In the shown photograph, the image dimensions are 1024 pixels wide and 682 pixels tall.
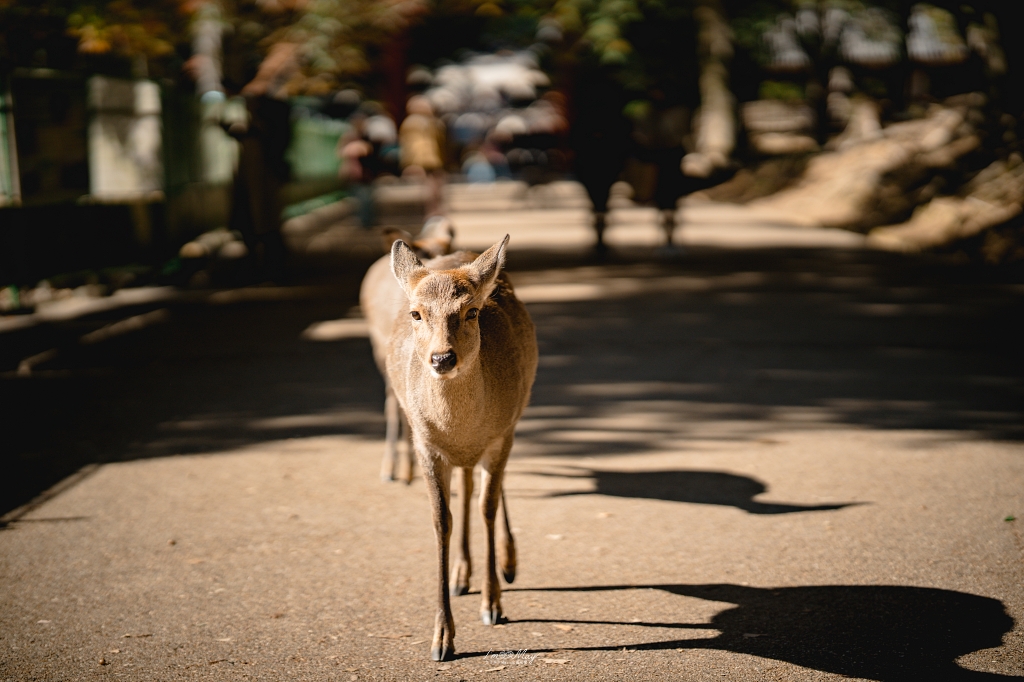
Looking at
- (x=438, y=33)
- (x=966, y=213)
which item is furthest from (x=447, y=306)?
(x=438, y=33)

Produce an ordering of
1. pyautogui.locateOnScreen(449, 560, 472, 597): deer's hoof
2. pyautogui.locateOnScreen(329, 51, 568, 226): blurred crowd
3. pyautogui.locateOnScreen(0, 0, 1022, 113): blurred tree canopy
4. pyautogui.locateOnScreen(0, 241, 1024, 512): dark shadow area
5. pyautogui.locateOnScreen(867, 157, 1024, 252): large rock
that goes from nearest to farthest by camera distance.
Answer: pyautogui.locateOnScreen(449, 560, 472, 597): deer's hoof < pyautogui.locateOnScreen(0, 241, 1024, 512): dark shadow area < pyautogui.locateOnScreen(0, 0, 1022, 113): blurred tree canopy < pyautogui.locateOnScreen(867, 157, 1024, 252): large rock < pyautogui.locateOnScreen(329, 51, 568, 226): blurred crowd

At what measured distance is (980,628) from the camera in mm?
4691

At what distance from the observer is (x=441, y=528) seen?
4754 mm

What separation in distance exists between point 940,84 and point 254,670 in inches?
1670

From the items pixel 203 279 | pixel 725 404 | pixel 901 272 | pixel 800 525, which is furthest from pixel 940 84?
pixel 800 525

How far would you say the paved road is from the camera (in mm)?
4609

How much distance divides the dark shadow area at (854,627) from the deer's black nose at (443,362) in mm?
1374

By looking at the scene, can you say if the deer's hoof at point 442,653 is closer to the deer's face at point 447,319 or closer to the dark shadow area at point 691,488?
the deer's face at point 447,319

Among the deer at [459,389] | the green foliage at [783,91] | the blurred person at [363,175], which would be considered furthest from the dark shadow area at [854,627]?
the green foliage at [783,91]

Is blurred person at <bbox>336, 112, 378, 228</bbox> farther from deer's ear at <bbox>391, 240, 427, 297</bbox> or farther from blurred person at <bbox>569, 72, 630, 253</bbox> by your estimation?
deer's ear at <bbox>391, 240, 427, 297</bbox>

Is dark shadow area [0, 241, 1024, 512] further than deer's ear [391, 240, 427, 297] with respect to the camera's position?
Yes

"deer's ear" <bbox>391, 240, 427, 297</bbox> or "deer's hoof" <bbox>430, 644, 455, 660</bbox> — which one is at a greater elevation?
"deer's ear" <bbox>391, 240, 427, 297</bbox>

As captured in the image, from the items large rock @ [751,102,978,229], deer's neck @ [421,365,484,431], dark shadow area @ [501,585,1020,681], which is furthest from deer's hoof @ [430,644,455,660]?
large rock @ [751,102,978,229]

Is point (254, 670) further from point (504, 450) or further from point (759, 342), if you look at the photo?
point (759, 342)
